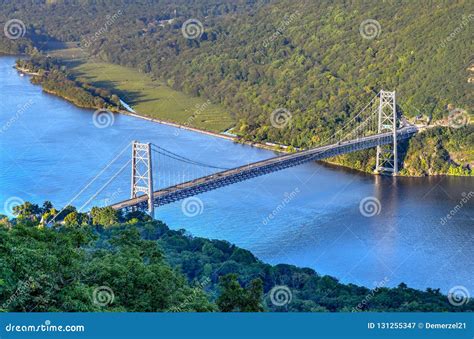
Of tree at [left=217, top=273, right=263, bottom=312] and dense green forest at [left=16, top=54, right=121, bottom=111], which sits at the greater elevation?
dense green forest at [left=16, top=54, right=121, bottom=111]

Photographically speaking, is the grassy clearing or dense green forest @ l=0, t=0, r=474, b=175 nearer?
dense green forest @ l=0, t=0, r=474, b=175

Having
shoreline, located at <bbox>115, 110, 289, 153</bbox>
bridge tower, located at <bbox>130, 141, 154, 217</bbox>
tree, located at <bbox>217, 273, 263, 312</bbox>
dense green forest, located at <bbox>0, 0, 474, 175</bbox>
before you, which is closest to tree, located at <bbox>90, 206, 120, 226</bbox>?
bridge tower, located at <bbox>130, 141, 154, 217</bbox>

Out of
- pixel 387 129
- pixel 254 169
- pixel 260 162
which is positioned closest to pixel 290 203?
pixel 254 169

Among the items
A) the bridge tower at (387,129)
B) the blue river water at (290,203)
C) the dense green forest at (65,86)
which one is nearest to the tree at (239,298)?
the blue river water at (290,203)

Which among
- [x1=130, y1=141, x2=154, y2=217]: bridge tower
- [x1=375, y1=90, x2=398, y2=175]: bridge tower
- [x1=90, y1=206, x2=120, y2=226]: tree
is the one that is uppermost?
[x1=375, y1=90, x2=398, y2=175]: bridge tower

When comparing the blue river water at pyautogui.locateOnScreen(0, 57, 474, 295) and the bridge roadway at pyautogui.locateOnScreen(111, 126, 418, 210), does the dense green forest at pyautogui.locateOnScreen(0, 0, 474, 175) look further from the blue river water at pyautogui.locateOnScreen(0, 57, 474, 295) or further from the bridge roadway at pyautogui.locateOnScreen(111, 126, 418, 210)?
the blue river water at pyautogui.locateOnScreen(0, 57, 474, 295)

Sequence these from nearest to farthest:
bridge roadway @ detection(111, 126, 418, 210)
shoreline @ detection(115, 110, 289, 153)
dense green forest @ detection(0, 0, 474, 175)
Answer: bridge roadway @ detection(111, 126, 418, 210)
shoreline @ detection(115, 110, 289, 153)
dense green forest @ detection(0, 0, 474, 175)
